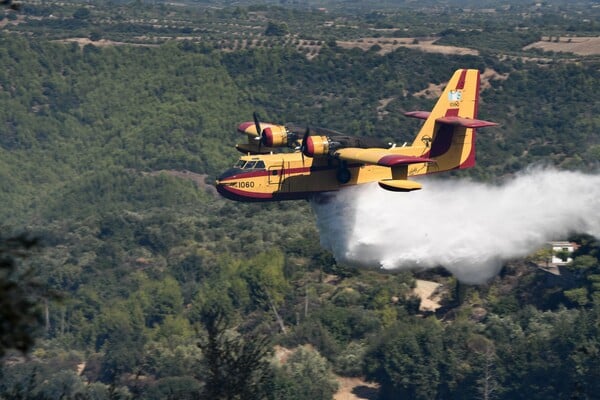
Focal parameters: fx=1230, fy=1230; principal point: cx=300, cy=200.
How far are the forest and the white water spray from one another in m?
4.77

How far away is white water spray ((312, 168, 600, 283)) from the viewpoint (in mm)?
45812

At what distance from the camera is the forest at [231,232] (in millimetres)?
63062

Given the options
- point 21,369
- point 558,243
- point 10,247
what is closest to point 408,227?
point 558,243

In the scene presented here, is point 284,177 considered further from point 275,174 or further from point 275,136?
point 275,136

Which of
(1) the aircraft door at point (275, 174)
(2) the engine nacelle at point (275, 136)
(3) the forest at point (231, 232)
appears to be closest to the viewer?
(1) the aircraft door at point (275, 174)

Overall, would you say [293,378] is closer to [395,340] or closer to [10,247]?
[395,340]

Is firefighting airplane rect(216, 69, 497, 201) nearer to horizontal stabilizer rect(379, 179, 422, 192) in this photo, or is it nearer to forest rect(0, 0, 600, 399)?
horizontal stabilizer rect(379, 179, 422, 192)

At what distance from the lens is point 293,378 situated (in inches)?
2484

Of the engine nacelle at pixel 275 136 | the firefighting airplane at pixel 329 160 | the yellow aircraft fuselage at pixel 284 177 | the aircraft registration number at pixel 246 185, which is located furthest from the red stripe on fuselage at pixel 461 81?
the aircraft registration number at pixel 246 185

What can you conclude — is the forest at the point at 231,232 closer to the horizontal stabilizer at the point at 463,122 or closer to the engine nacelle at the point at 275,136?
the engine nacelle at the point at 275,136

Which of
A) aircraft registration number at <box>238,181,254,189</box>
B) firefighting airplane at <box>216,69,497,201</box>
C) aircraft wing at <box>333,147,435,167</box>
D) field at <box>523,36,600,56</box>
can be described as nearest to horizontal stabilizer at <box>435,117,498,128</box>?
firefighting airplane at <box>216,69,497,201</box>

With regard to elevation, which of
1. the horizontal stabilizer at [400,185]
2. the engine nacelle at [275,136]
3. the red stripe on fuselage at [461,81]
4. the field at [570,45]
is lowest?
the field at [570,45]

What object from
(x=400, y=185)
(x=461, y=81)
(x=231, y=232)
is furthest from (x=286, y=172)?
(x=231, y=232)

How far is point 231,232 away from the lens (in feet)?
349
